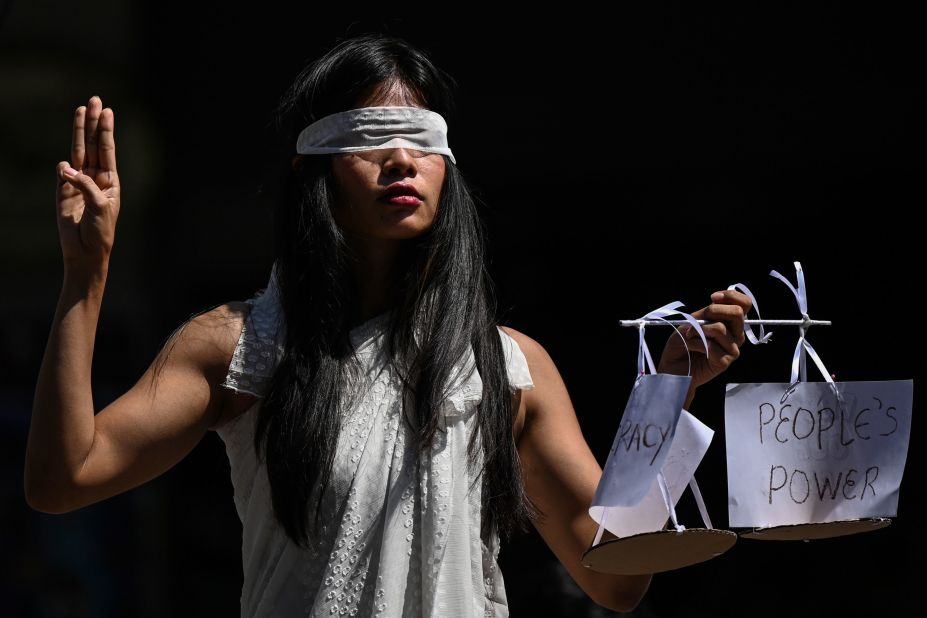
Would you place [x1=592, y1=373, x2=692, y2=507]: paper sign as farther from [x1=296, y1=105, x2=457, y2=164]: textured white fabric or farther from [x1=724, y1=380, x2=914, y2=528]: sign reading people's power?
[x1=296, y1=105, x2=457, y2=164]: textured white fabric

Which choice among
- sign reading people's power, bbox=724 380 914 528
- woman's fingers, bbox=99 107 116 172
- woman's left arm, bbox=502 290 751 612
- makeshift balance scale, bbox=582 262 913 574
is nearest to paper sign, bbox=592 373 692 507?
makeshift balance scale, bbox=582 262 913 574

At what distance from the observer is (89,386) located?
201cm

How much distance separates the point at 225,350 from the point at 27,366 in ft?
7.04

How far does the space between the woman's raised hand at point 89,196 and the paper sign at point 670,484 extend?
0.85 m

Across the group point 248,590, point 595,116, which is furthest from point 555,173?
point 248,590

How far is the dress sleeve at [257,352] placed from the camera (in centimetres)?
214

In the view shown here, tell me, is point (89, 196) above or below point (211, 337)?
above

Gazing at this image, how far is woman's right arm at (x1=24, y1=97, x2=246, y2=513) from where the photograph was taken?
77.8 inches

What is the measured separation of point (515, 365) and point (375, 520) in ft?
1.22

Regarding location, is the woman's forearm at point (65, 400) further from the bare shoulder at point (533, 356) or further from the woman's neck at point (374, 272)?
the bare shoulder at point (533, 356)

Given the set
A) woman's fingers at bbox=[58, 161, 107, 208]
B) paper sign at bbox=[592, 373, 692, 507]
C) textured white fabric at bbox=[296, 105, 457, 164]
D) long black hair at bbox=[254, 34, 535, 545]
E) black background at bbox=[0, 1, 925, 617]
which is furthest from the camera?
black background at bbox=[0, 1, 925, 617]

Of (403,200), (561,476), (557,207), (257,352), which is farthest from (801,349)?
(557,207)

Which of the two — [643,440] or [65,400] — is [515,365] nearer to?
[643,440]

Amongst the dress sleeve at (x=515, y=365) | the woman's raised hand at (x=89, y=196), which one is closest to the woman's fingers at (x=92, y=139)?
the woman's raised hand at (x=89, y=196)
